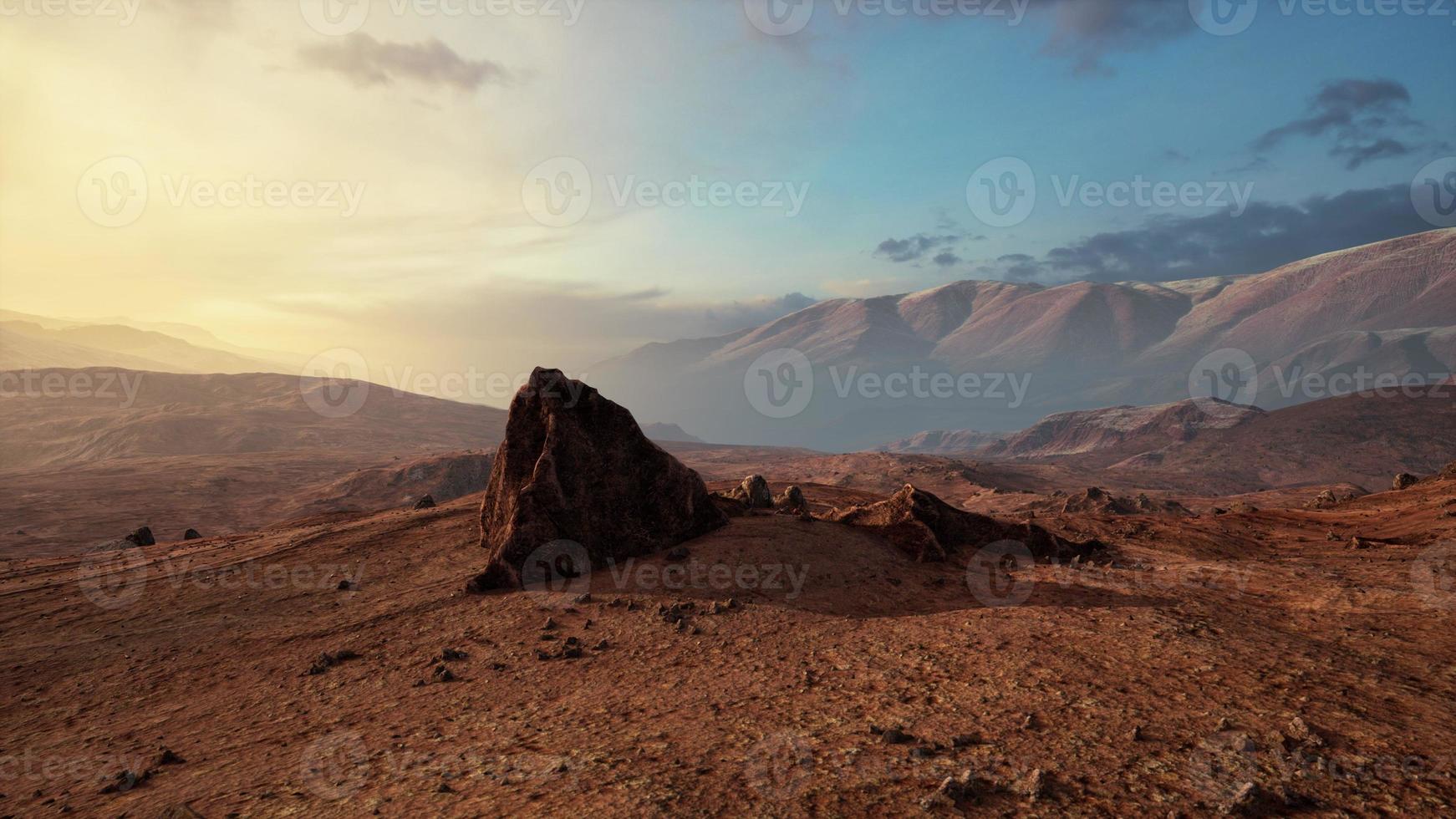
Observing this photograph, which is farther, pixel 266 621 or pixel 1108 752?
pixel 266 621

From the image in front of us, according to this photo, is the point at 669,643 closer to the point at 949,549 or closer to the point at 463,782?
the point at 463,782

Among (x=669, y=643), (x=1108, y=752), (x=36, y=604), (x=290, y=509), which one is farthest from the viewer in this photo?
(x=290, y=509)

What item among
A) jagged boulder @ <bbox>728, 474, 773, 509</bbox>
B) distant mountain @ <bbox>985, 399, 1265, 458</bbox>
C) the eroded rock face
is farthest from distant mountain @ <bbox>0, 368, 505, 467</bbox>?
distant mountain @ <bbox>985, 399, 1265, 458</bbox>

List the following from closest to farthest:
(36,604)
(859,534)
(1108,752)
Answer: (1108,752), (36,604), (859,534)

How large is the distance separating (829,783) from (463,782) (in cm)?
334

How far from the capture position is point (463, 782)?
19.3 feet

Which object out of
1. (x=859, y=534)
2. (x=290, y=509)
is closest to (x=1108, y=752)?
(x=859, y=534)

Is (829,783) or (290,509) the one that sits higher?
(829,783)

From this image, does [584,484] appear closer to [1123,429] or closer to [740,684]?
[740,684]

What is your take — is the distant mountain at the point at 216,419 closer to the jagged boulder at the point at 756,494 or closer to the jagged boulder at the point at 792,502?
the jagged boulder at the point at 792,502

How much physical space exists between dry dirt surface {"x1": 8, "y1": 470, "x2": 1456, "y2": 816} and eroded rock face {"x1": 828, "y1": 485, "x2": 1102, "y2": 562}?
880 mm

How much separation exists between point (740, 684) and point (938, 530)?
9.62 m

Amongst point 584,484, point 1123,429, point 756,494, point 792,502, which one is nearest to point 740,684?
point 584,484

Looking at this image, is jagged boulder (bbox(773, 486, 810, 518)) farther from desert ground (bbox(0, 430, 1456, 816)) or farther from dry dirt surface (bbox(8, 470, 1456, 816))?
dry dirt surface (bbox(8, 470, 1456, 816))
